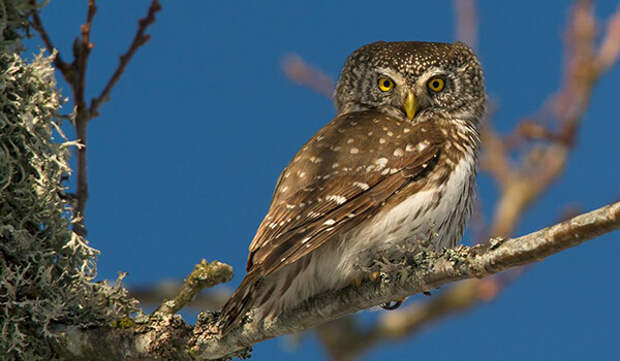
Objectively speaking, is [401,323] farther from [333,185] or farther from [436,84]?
[333,185]

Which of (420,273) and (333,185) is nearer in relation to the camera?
(420,273)

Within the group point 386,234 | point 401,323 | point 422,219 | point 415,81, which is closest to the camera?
point 386,234

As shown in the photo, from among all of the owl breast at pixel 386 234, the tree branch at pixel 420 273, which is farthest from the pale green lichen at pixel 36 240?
the owl breast at pixel 386 234

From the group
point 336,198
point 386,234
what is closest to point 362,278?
point 386,234

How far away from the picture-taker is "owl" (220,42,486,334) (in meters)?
3.38

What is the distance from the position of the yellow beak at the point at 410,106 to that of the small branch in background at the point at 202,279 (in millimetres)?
1500

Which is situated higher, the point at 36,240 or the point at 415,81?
the point at 415,81

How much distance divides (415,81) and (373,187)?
3.37 feet

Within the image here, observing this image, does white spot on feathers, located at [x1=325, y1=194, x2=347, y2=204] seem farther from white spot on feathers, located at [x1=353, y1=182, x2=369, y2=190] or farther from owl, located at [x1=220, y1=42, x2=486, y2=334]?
white spot on feathers, located at [x1=353, y1=182, x2=369, y2=190]

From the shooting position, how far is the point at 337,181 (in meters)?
3.65

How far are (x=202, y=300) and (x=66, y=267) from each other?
1777 millimetres

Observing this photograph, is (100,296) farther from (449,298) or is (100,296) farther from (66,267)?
(449,298)

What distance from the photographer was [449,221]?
391cm

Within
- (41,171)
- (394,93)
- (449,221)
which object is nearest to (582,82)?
(394,93)
